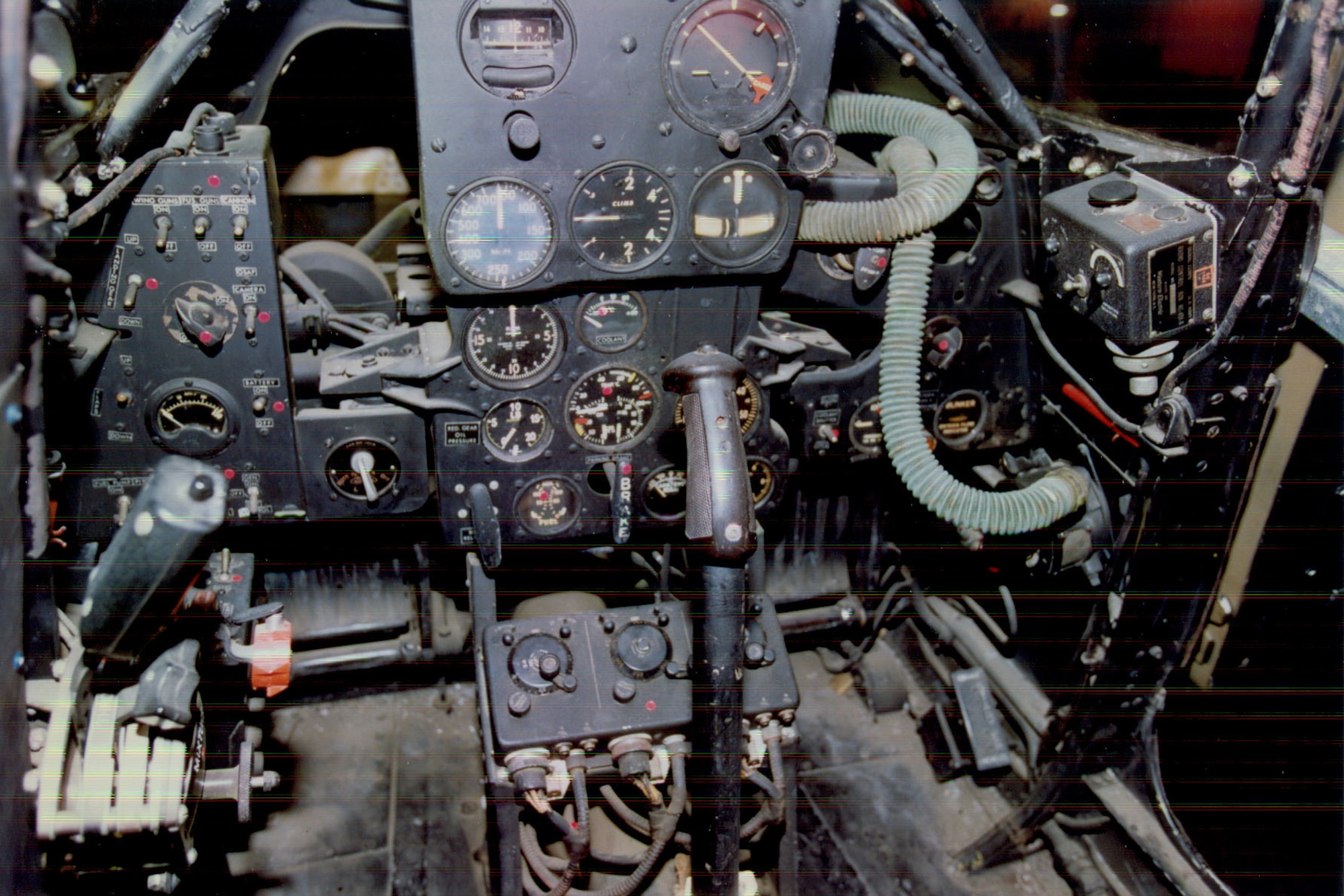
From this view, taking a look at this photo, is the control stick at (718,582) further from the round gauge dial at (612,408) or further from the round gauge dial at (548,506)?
the round gauge dial at (548,506)

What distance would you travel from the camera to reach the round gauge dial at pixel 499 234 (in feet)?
9.94

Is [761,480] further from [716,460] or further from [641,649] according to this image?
[716,460]

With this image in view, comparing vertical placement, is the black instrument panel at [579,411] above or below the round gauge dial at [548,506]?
above

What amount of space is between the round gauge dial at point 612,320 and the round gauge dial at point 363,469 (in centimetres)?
77

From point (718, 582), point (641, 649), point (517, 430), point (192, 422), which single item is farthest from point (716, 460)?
point (192, 422)

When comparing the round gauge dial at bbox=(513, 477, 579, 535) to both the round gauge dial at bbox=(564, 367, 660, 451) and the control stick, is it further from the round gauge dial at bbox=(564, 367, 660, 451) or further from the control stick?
the control stick

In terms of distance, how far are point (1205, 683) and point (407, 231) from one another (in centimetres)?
361

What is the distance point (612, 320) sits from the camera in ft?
11.0

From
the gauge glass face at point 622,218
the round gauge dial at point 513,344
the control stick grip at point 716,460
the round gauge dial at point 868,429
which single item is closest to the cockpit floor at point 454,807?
the round gauge dial at point 868,429

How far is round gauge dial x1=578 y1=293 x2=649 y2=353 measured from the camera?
330cm

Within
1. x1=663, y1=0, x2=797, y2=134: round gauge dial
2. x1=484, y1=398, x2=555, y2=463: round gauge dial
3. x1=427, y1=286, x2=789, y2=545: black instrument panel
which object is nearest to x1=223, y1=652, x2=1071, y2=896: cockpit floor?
x1=427, y1=286, x2=789, y2=545: black instrument panel

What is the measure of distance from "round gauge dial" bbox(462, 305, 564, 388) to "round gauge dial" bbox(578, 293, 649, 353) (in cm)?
9

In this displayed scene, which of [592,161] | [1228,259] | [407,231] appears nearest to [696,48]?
[592,161]

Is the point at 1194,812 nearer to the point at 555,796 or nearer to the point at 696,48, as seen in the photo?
the point at 555,796
